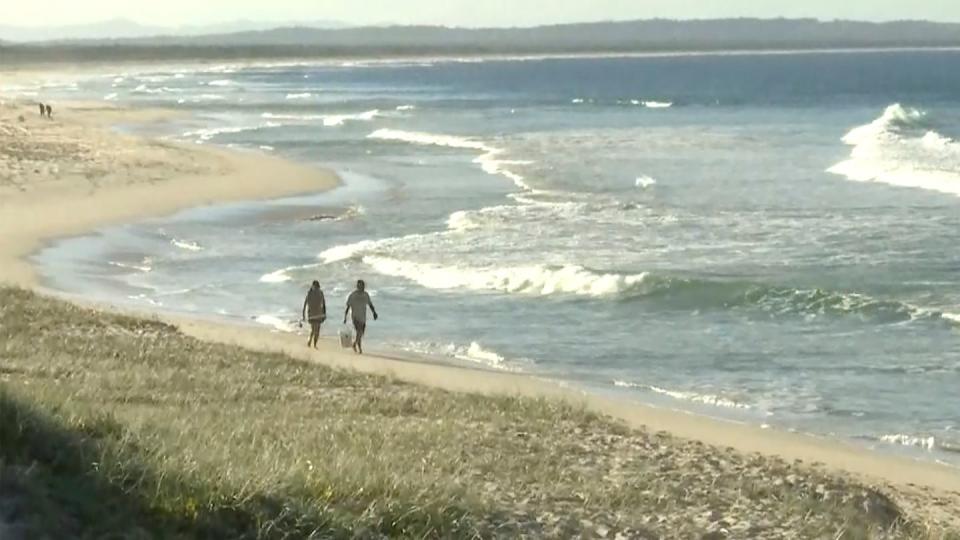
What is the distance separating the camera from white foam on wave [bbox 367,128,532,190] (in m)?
45.5

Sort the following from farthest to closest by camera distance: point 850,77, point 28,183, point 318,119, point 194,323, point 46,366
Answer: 1. point 850,77
2. point 318,119
3. point 28,183
4. point 194,323
5. point 46,366

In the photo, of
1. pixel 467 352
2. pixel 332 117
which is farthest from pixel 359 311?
pixel 332 117

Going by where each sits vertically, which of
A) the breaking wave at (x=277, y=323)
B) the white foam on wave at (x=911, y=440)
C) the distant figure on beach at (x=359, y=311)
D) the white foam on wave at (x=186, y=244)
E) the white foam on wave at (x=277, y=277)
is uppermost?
the distant figure on beach at (x=359, y=311)

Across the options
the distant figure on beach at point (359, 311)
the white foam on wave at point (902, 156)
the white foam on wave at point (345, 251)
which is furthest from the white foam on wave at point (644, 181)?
the distant figure on beach at point (359, 311)

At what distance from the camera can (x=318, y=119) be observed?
7656cm

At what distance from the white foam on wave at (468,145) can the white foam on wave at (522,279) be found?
1543 cm

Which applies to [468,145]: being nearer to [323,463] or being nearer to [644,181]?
[644,181]

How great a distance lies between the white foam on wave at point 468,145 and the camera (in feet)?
149

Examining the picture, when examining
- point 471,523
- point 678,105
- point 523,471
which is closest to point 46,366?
point 523,471

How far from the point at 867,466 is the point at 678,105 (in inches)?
3159

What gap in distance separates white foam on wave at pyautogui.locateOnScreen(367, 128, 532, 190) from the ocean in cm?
27

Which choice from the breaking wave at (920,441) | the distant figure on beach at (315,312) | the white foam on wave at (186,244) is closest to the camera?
the breaking wave at (920,441)

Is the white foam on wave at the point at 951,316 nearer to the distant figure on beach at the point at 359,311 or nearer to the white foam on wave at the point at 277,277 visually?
the distant figure on beach at the point at 359,311

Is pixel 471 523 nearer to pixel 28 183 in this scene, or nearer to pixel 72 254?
pixel 72 254
